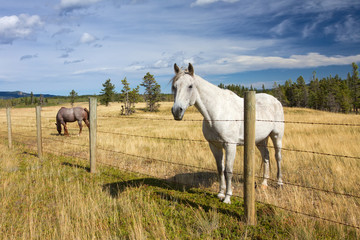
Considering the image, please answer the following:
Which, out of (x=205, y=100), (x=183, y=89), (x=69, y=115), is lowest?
(x=69, y=115)

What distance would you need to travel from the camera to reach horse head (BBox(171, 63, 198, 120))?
3521 millimetres

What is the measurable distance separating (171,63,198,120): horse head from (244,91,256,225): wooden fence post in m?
1.01

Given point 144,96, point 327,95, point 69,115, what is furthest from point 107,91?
point 327,95

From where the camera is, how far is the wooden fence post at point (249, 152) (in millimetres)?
3145

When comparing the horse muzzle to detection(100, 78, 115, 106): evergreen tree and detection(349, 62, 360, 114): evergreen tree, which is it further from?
detection(349, 62, 360, 114): evergreen tree

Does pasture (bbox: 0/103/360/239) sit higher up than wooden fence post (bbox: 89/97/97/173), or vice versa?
wooden fence post (bbox: 89/97/97/173)

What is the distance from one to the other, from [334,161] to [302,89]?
3556 inches

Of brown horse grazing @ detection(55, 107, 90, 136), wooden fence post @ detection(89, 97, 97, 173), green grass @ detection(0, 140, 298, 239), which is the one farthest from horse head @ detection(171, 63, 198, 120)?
brown horse grazing @ detection(55, 107, 90, 136)

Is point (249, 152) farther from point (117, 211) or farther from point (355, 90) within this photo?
point (355, 90)

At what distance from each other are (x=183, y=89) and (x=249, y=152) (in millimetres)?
1489

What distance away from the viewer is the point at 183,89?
3711mm

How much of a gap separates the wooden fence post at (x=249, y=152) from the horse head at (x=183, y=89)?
1014 mm

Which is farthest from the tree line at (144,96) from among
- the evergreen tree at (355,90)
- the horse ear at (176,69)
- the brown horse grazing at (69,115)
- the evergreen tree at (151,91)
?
the evergreen tree at (355,90)

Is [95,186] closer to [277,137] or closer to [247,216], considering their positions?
[247,216]
